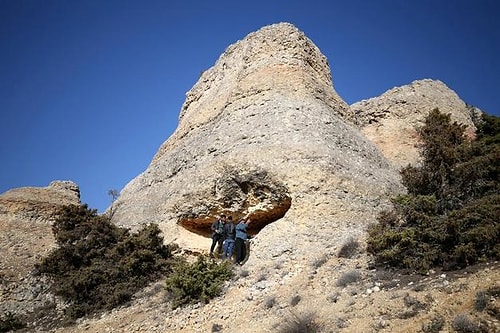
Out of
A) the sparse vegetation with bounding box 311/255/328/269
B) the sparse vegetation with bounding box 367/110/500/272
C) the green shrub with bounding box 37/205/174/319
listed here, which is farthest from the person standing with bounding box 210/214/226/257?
the sparse vegetation with bounding box 367/110/500/272

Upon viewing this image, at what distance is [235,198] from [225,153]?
250 cm

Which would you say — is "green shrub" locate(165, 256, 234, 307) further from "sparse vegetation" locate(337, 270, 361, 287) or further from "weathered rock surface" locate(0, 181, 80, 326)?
"weathered rock surface" locate(0, 181, 80, 326)

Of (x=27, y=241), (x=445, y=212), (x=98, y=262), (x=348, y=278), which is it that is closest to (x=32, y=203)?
(x=27, y=241)

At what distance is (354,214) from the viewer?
48.3 ft

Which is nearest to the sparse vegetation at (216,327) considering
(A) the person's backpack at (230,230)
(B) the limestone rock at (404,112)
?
(A) the person's backpack at (230,230)

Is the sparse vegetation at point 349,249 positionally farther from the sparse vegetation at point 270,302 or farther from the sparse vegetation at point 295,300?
the sparse vegetation at point 270,302

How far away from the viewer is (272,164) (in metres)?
16.3

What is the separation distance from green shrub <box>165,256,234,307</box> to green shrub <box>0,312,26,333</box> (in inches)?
204

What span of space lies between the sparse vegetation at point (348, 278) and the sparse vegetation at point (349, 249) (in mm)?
1483

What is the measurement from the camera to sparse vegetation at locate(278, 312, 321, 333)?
7.99 meters

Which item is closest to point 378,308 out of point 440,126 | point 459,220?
point 459,220

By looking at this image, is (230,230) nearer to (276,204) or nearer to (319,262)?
(276,204)

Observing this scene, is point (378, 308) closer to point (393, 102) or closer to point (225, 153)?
point (225, 153)

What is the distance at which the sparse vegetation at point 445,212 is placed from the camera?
8.95 meters
